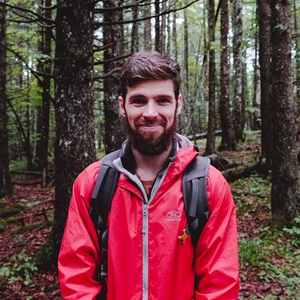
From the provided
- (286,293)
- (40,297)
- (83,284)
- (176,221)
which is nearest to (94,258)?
(83,284)

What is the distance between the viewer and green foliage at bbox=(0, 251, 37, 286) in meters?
5.41

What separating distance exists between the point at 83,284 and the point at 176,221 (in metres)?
0.84

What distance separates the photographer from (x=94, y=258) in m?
2.33

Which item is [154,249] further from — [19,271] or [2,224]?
[2,224]

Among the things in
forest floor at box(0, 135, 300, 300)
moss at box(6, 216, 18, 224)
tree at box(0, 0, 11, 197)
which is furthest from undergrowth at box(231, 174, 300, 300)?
tree at box(0, 0, 11, 197)

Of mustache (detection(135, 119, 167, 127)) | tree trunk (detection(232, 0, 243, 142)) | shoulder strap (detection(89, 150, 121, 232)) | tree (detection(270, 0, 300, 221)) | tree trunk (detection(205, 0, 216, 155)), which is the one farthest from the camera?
tree trunk (detection(232, 0, 243, 142))

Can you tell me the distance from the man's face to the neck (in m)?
0.07

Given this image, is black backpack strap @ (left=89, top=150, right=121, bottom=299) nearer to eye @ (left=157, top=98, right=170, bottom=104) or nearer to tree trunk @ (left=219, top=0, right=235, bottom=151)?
eye @ (left=157, top=98, right=170, bottom=104)

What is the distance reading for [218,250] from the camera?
2.18 metres

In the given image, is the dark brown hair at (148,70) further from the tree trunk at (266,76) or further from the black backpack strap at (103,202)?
the tree trunk at (266,76)

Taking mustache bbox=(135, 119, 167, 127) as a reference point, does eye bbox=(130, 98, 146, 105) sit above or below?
above

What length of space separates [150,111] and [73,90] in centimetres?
294

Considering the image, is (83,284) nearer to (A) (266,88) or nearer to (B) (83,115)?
(B) (83,115)

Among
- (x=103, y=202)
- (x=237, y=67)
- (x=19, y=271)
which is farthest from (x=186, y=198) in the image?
(x=237, y=67)
